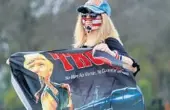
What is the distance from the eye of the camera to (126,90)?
362cm

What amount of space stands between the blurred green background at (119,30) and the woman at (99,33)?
10966mm

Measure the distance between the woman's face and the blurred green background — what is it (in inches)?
432

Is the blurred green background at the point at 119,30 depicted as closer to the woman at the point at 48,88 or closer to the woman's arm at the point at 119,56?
the woman's arm at the point at 119,56

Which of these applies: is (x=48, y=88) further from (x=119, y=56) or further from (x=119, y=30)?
(x=119, y=30)

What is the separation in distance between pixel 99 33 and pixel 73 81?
301mm

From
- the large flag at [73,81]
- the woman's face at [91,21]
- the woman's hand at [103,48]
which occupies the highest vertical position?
the woman's face at [91,21]

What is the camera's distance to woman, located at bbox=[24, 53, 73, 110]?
342 cm

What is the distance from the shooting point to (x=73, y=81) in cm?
353

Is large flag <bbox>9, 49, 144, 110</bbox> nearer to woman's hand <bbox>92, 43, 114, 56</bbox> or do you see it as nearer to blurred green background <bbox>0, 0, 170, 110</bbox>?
woman's hand <bbox>92, 43, 114, 56</bbox>

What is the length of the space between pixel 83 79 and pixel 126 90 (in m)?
0.24

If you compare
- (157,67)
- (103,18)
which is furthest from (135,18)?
(103,18)

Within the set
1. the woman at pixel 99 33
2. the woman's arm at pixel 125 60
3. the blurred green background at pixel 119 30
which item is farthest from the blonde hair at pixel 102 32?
the blurred green background at pixel 119 30

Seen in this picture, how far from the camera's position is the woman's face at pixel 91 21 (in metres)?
3.65

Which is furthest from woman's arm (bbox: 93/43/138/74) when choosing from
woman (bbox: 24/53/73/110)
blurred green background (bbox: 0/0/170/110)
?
blurred green background (bbox: 0/0/170/110)
